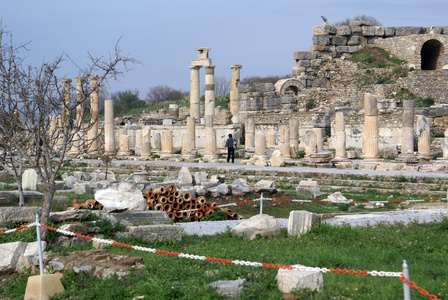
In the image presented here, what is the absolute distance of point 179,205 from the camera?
1405 centimetres

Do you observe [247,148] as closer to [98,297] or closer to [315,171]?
[315,171]

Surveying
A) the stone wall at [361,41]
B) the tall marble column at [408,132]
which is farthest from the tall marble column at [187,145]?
the stone wall at [361,41]

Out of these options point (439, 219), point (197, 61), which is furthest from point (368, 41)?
point (439, 219)

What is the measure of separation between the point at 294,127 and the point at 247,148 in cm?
273

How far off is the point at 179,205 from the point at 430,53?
4319 cm

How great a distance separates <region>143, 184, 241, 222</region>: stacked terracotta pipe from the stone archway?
34030 mm

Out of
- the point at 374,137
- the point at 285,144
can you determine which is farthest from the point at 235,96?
the point at 374,137

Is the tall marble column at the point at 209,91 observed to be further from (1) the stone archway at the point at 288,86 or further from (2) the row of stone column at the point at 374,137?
(2) the row of stone column at the point at 374,137

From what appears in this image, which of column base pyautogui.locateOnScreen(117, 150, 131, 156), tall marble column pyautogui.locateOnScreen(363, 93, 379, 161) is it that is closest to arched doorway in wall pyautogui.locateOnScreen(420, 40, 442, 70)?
tall marble column pyautogui.locateOnScreen(363, 93, 379, 161)

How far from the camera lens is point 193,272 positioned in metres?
7.93

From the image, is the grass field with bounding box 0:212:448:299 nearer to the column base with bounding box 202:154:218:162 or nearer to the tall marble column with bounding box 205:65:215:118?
the column base with bounding box 202:154:218:162

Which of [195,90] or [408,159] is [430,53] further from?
[408,159]

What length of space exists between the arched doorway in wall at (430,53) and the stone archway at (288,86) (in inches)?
463

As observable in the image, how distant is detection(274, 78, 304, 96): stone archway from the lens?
47656 mm
